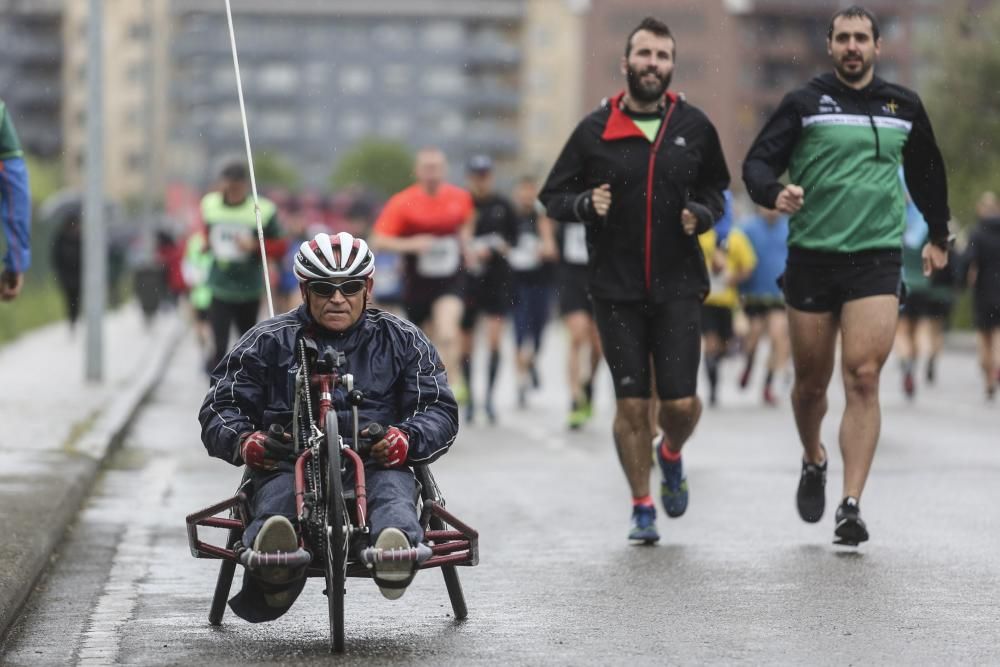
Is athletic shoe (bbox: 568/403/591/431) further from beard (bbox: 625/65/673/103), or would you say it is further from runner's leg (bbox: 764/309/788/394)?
beard (bbox: 625/65/673/103)

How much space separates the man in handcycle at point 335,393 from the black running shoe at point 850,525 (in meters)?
2.26

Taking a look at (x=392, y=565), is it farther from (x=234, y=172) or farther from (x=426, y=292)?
(x=426, y=292)

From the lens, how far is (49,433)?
14008mm

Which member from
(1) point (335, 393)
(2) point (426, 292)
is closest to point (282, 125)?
(2) point (426, 292)

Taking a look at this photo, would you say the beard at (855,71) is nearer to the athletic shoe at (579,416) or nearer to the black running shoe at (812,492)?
the black running shoe at (812,492)

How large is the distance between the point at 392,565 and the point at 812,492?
10.9ft

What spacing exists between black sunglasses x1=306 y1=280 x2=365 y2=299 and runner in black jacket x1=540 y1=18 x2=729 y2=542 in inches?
91.6

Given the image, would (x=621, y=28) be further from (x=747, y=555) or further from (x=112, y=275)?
(x=747, y=555)

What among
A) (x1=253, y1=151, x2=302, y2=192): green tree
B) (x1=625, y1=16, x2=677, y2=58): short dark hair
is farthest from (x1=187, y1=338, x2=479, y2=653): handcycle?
(x1=253, y1=151, x2=302, y2=192): green tree

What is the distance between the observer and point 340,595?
21.6ft

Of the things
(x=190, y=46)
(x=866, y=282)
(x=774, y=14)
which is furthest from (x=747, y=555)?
(x=190, y=46)

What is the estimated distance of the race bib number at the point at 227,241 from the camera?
51.5ft

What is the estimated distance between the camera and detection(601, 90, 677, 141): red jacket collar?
9414mm

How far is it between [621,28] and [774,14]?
9399 mm
